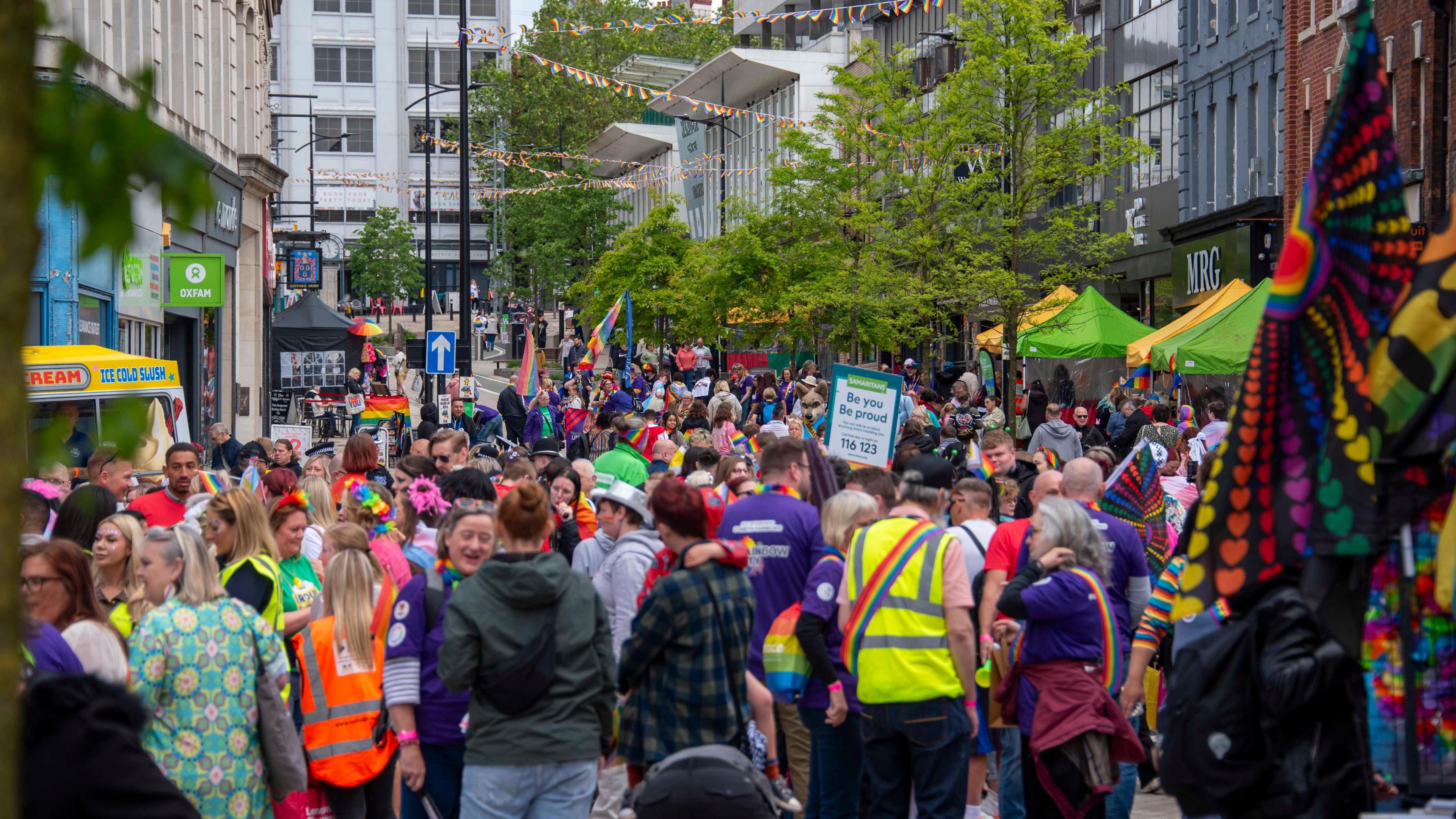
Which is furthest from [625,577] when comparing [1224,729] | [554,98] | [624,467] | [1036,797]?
[554,98]

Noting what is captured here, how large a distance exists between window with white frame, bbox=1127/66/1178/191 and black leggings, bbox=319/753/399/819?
1261 inches

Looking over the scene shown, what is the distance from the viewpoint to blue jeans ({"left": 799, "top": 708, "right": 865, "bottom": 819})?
7520 millimetres

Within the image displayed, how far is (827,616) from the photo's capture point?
7266mm

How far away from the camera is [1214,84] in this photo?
34.9 m

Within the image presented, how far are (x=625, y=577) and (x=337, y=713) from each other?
4.60 ft

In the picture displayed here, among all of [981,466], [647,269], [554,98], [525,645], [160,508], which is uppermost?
[554,98]

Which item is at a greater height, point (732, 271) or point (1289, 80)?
point (1289, 80)

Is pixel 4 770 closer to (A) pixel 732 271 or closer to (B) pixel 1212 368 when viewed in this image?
(B) pixel 1212 368

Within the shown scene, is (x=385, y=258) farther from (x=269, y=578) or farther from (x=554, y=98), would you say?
(x=269, y=578)

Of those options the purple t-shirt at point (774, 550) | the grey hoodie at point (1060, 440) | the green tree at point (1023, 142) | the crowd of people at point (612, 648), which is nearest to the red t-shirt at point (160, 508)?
the crowd of people at point (612, 648)

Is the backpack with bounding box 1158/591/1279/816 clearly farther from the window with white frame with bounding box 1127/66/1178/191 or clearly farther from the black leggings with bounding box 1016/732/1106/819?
the window with white frame with bounding box 1127/66/1178/191

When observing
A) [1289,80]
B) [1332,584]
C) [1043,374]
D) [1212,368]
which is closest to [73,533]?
[1332,584]

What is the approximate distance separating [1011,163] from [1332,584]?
29.1m

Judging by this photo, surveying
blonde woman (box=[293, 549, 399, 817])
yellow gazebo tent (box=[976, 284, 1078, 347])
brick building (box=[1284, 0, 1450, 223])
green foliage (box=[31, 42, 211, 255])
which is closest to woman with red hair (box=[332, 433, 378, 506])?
blonde woman (box=[293, 549, 399, 817])
